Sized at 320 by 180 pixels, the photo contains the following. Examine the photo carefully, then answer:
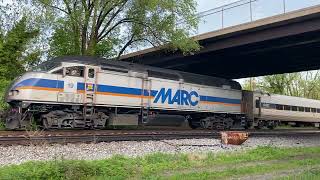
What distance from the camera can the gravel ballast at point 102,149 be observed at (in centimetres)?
1130

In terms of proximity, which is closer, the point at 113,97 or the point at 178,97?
the point at 113,97

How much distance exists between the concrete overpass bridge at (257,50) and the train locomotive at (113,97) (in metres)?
3.32

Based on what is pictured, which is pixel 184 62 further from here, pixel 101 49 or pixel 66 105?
pixel 66 105

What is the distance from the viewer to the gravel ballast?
445 inches

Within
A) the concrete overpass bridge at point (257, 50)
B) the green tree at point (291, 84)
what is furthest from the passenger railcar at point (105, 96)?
the green tree at point (291, 84)

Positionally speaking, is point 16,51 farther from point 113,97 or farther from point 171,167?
point 171,167

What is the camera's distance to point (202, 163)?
38.3ft

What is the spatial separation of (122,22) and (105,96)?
1032cm

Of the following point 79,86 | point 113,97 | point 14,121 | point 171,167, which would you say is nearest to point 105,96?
point 113,97

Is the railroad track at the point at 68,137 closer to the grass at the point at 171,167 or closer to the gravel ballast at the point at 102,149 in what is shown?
the gravel ballast at the point at 102,149

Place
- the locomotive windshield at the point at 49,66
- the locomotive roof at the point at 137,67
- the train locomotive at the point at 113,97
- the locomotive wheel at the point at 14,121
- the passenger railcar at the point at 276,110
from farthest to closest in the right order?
the passenger railcar at the point at 276,110 → the locomotive roof at the point at 137,67 → the locomotive windshield at the point at 49,66 → the train locomotive at the point at 113,97 → the locomotive wheel at the point at 14,121

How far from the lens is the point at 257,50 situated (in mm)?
28906

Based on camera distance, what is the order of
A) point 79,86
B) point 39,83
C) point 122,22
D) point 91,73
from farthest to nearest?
point 122,22 → point 91,73 → point 79,86 → point 39,83

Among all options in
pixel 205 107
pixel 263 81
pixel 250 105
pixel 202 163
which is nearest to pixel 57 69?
pixel 202 163
